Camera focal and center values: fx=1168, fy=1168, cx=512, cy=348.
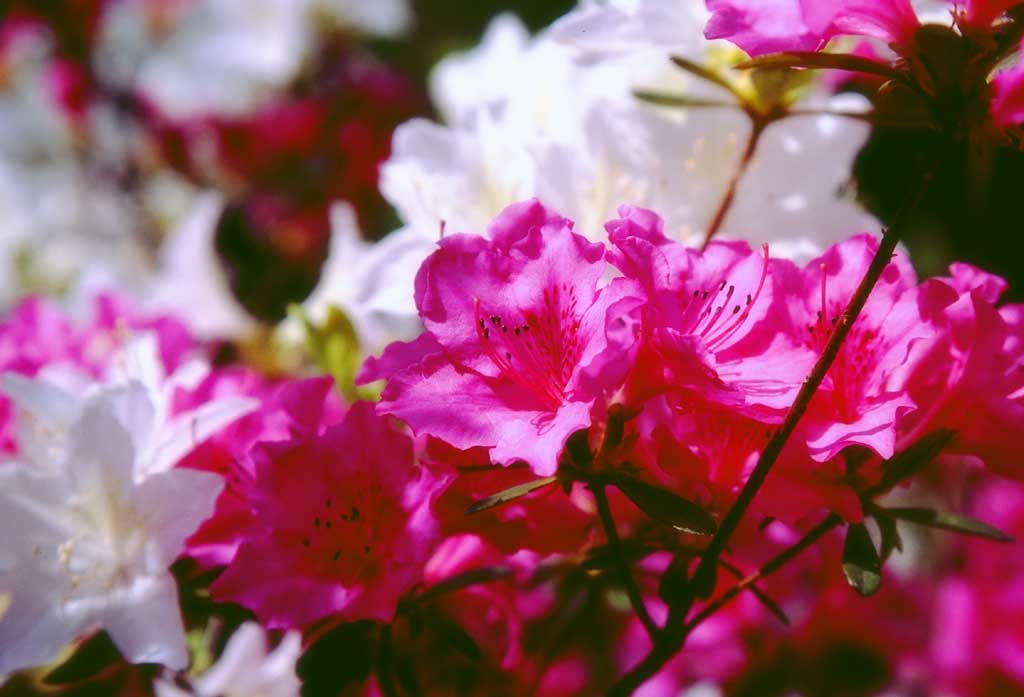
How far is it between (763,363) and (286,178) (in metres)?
1.42

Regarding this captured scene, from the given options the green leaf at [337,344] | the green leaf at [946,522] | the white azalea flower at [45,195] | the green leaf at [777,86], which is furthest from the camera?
the white azalea flower at [45,195]

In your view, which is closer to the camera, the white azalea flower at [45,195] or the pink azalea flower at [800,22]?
the pink azalea flower at [800,22]

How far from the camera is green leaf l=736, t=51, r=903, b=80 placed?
46cm

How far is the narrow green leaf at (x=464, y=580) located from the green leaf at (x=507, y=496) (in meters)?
0.09

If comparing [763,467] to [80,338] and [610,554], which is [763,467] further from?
[80,338]

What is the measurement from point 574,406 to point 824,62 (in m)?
0.17

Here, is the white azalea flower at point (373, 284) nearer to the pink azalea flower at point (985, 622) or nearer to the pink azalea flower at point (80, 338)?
the pink azalea flower at point (80, 338)

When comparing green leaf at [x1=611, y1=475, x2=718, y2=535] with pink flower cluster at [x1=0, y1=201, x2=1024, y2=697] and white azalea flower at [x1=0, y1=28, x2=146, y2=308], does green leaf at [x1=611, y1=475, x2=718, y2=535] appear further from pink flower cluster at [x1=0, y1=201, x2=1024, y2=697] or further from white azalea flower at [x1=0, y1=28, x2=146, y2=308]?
white azalea flower at [x1=0, y1=28, x2=146, y2=308]

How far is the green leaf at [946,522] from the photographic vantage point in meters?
0.54

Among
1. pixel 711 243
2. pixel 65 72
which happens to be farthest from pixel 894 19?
pixel 65 72

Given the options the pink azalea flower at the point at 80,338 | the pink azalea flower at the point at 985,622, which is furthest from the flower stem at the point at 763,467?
the pink azalea flower at the point at 985,622

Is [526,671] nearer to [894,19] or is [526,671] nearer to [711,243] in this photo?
[711,243]

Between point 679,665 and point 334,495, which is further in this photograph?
point 679,665

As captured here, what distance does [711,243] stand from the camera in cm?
54
